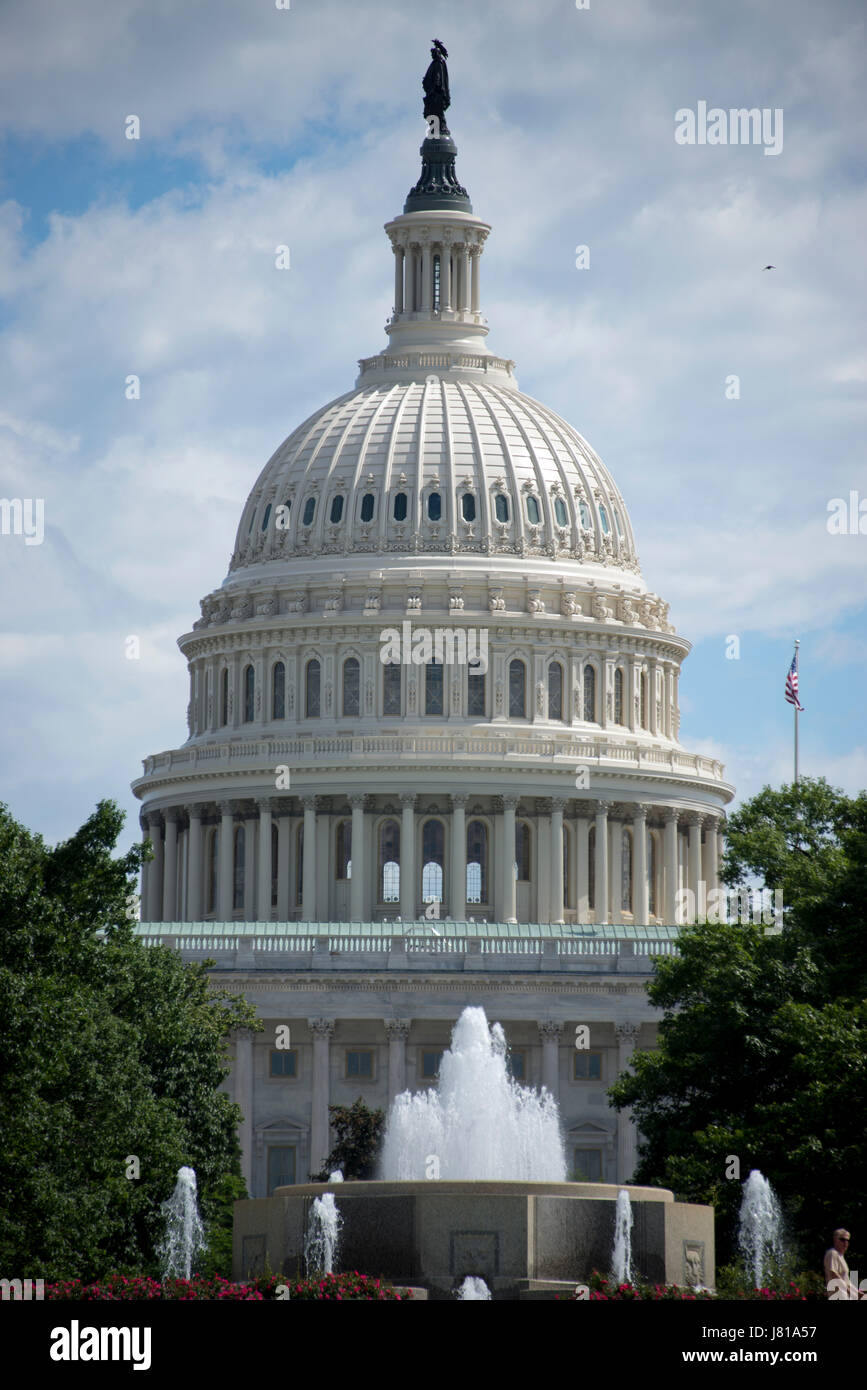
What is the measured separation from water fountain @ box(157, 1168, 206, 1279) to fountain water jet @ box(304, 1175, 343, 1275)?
2316 cm

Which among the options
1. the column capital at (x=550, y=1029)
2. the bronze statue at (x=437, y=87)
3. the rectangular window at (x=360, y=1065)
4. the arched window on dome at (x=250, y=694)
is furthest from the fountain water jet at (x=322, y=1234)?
the bronze statue at (x=437, y=87)

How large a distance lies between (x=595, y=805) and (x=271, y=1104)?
3349 centimetres

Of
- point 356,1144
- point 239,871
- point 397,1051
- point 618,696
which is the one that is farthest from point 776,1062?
point 618,696

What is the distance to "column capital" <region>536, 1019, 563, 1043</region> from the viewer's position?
124 metres

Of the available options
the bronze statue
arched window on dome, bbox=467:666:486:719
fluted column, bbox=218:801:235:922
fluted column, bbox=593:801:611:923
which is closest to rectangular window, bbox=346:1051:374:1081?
fluted column, bbox=593:801:611:923

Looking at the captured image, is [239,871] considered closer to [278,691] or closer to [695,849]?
[278,691]

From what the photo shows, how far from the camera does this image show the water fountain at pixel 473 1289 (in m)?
52.7

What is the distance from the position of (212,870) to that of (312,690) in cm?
1092

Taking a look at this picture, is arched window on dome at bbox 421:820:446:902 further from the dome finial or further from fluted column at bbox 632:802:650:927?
the dome finial

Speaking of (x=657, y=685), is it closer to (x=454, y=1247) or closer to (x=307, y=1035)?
(x=307, y=1035)

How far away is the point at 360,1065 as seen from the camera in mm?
124938
